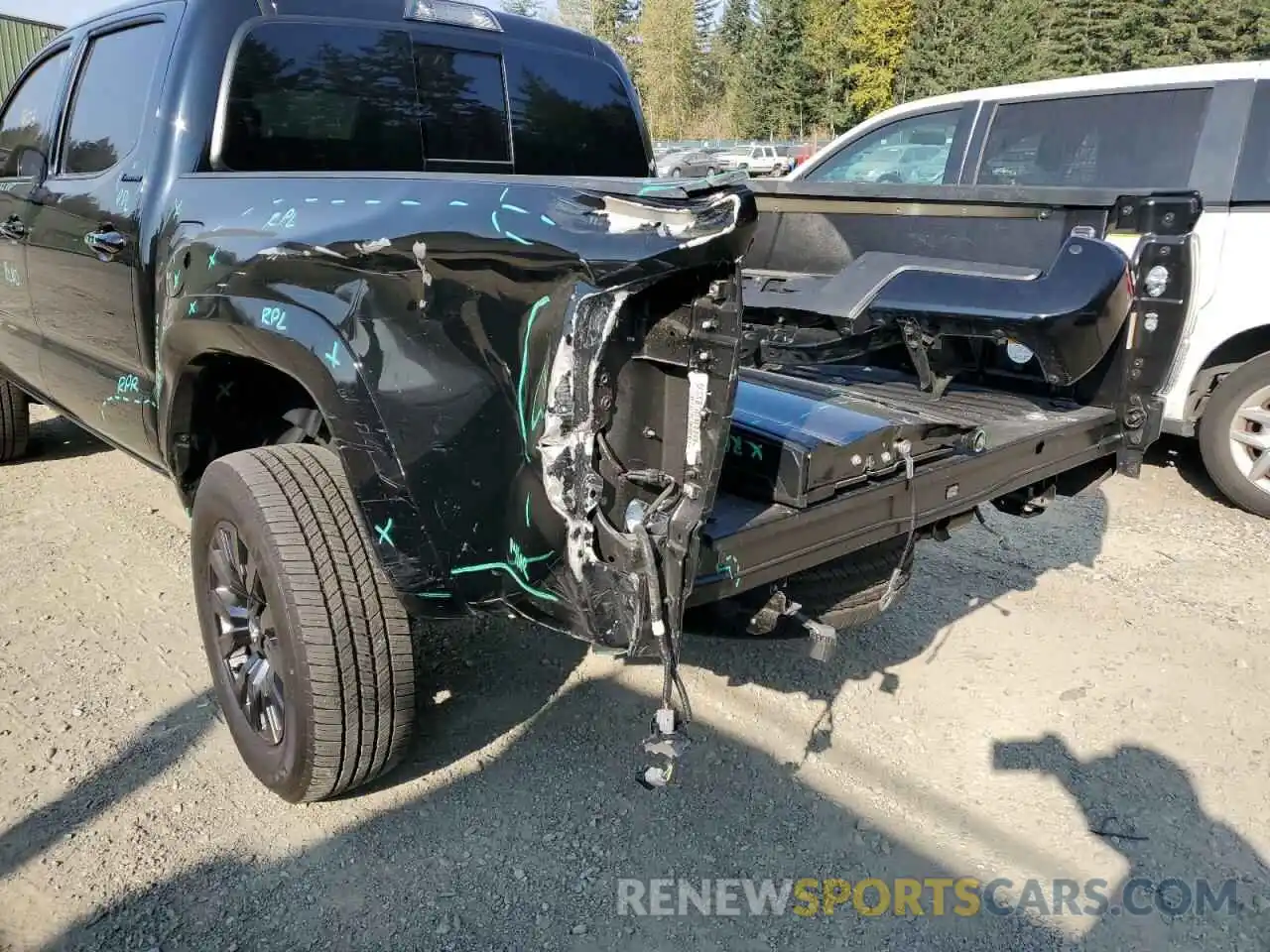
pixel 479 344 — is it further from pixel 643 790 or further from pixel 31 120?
pixel 31 120

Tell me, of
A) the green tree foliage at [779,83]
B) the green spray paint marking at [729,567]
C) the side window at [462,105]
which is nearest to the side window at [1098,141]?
the side window at [462,105]

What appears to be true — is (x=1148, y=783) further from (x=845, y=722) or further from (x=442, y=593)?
(x=442, y=593)

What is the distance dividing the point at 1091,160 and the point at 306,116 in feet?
14.1

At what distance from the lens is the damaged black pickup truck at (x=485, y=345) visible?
1.87 m

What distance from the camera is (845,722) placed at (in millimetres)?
3029

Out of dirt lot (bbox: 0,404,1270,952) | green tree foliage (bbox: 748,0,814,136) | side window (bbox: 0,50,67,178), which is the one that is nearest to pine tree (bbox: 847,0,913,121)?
green tree foliage (bbox: 748,0,814,136)

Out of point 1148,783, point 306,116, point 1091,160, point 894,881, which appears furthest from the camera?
point 1091,160

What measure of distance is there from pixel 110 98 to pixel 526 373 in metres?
2.35

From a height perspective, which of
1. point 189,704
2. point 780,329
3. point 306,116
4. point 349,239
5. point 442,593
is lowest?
point 189,704

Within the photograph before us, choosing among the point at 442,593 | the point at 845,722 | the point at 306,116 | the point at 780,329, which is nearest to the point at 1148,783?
the point at 845,722

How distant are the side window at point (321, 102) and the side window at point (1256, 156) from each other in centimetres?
401

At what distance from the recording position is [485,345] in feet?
6.18

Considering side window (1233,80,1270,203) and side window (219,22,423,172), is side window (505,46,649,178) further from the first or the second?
side window (1233,80,1270,203)

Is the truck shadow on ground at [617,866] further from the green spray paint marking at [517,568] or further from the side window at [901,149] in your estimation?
the side window at [901,149]
